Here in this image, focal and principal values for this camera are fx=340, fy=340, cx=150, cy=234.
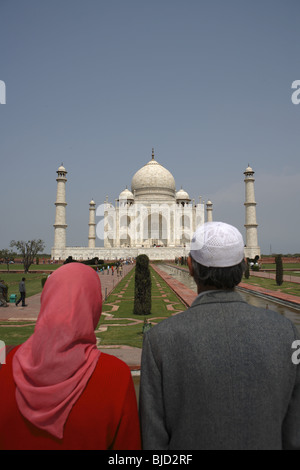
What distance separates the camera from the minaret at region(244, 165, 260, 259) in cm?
4062

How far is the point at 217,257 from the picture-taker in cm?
140

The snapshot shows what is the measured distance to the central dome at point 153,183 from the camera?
52031mm

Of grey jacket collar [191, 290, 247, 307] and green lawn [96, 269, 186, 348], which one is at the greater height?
grey jacket collar [191, 290, 247, 307]

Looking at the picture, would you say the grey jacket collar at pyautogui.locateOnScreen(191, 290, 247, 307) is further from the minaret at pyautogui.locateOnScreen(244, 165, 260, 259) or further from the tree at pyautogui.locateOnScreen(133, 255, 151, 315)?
the minaret at pyautogui.locateOnScreen(244, 165, 260, 259)

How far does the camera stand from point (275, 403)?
122 centimetres

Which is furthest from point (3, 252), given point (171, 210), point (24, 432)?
point (24, 432)

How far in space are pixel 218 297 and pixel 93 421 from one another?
640mm

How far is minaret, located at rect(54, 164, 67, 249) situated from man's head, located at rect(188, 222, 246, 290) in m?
41.2

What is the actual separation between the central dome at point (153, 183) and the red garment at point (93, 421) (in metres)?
50.1

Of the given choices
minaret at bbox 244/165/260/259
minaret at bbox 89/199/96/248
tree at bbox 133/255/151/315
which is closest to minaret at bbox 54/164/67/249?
minaret at bbox 89/199/96/248

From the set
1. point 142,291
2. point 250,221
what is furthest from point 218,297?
point 250,221

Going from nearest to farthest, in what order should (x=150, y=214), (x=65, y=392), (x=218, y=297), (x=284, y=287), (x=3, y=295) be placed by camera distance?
(x=65, y=392) → (x=218, y=297) → (x=3, y=295) → (x=284, y=287) → (x=150, y=214)

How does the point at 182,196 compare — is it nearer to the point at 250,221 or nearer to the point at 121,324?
the point at 250,221
